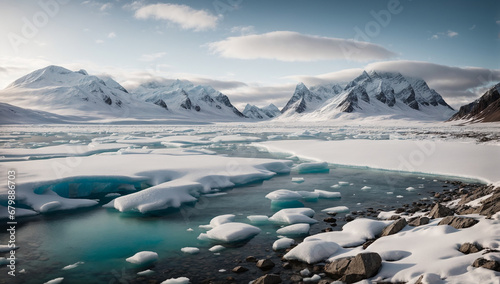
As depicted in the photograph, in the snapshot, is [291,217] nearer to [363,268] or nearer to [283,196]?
[283,196]

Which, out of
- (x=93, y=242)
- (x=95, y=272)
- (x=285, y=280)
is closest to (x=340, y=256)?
(x=285, y=280)

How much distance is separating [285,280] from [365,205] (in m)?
7.03

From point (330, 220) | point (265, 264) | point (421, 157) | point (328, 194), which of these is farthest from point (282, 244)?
point (421, 157)

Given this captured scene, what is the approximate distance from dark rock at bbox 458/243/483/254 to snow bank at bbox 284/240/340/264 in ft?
9.08

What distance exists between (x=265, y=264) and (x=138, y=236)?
4419 mm

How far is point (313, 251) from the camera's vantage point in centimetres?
795

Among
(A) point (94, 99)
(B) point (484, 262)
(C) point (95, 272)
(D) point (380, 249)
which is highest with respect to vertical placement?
(A) point (94, 99)

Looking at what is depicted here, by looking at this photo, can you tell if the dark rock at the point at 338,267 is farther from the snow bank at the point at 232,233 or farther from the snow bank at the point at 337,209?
the snow bank at the point at 337,209

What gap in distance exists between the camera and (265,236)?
31.9ft

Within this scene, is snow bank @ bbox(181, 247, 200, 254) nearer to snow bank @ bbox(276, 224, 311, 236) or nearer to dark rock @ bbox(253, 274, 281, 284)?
dark rock @ bbox(253, 274, 281, 284)

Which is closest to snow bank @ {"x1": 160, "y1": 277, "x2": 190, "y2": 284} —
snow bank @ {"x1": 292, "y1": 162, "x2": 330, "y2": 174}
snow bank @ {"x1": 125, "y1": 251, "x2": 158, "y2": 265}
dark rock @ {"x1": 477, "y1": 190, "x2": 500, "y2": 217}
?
snow bank @ {"x1": 125, "y1": 251, "x2": 158, "y2": 265}

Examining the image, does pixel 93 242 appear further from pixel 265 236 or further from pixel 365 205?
pixel 365 205

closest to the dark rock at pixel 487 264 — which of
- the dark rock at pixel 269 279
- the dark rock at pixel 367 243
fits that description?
the dark rock at pixel 367 243

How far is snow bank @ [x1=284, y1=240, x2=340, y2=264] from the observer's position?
25.8ft
